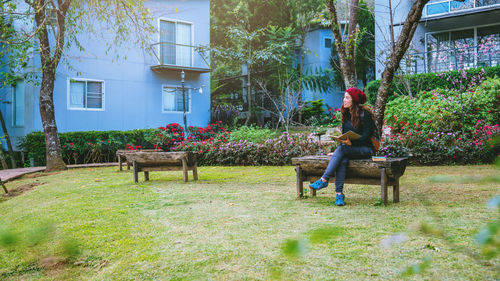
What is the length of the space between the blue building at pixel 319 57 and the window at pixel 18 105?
14228 millimetres

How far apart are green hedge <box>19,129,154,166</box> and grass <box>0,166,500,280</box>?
7439mm

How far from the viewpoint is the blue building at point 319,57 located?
24031 millimetres

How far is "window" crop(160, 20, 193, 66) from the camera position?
58.9 feet

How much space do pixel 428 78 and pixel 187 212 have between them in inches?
533

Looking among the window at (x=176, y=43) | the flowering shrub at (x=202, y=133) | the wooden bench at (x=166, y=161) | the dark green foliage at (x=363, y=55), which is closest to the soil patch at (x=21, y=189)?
the wooden bench at (x=166, y=161)

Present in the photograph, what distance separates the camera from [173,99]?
18.6 meters

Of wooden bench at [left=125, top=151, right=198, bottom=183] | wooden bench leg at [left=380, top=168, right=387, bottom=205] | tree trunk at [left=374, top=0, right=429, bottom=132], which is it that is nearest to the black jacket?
wooden bench leg at [left=380, top=168, right=387, bottom=205]

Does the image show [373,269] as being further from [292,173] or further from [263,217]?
[292,173]

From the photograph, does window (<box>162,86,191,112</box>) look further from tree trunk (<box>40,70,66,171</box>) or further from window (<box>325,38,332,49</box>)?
window (<box>325,38,332,49</box>)

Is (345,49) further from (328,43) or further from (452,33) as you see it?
(328,43)

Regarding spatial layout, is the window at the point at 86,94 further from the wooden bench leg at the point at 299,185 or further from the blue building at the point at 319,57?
the wooden bench leg at the point at 299,185

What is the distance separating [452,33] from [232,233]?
18016mm

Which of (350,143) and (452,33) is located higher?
(452,33)

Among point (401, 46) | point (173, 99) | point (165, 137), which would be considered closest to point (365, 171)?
point (401, 46)
